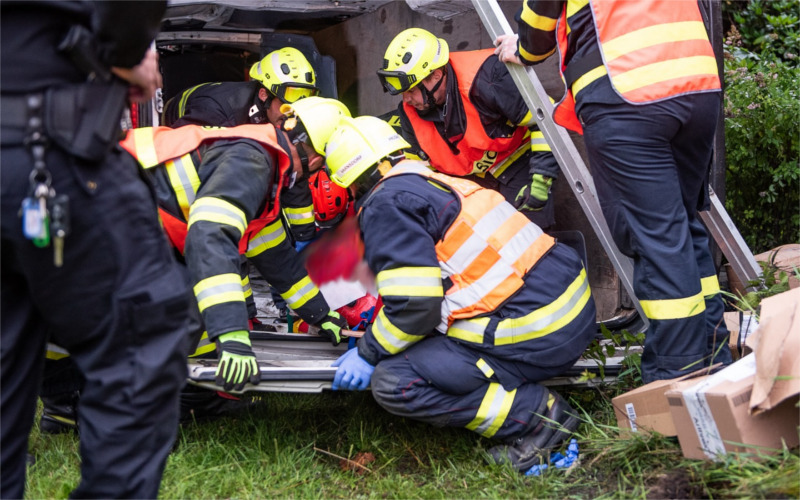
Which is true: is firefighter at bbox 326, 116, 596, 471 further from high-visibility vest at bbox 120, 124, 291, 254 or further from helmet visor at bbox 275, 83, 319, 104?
helmet visor at bbox 275, 83, 319, 104

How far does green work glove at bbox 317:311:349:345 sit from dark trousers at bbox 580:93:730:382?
58.9 inches

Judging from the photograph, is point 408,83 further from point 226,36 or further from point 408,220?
point 226,36

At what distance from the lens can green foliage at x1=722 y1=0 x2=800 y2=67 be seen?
19.3 ft

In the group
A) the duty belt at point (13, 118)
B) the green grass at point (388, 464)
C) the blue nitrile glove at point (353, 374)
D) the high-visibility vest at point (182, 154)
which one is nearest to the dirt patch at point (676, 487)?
the green grass at point (388, 464)

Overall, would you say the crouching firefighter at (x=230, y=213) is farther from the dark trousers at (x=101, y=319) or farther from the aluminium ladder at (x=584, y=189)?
the dark trousers at (x=101, y=319)

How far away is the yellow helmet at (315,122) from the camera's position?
337 cm

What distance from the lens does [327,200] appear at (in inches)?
188

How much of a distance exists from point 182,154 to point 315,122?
619 millimetres

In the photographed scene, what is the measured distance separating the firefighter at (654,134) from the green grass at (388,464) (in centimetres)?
38

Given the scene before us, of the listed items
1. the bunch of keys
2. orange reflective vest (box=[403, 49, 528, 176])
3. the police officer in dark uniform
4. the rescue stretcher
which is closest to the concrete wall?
orange reflective vest (box=[403, 49, 528, 176])

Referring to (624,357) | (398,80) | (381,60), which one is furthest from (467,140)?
(624,357)

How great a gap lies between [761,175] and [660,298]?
246 centimetres

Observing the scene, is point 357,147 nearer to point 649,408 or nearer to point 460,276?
point 460,276

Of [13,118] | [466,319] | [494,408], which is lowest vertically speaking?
[494,408]
